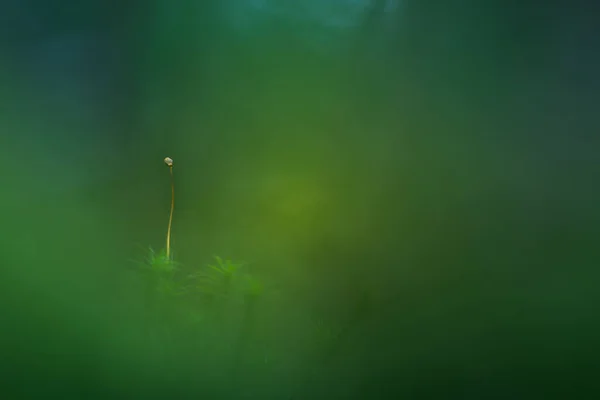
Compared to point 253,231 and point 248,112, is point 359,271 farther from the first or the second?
point 248,112

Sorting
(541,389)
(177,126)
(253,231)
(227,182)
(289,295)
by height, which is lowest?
(541,389)

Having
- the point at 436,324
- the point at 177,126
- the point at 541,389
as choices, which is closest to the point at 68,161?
the point at 177,126

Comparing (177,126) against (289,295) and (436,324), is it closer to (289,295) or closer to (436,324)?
(289,295)

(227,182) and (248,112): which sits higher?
(248,112)

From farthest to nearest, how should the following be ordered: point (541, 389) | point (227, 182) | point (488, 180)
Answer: point (227, 182)
point (488, 180)
point (541, 389)

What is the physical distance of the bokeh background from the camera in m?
1.08

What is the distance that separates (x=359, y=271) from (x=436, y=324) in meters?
0.33

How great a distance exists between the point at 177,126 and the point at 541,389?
1.30 m

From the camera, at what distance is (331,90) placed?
1.53 metres

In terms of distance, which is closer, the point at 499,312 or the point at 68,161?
the point at 499,312

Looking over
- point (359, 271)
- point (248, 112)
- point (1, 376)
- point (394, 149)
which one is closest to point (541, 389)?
point (359, 271)

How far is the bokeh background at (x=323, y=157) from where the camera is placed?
1.08 m

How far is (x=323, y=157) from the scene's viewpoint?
1496 mm

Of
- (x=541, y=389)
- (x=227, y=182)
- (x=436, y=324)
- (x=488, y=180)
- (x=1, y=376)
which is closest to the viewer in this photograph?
(x=1, y=376)
